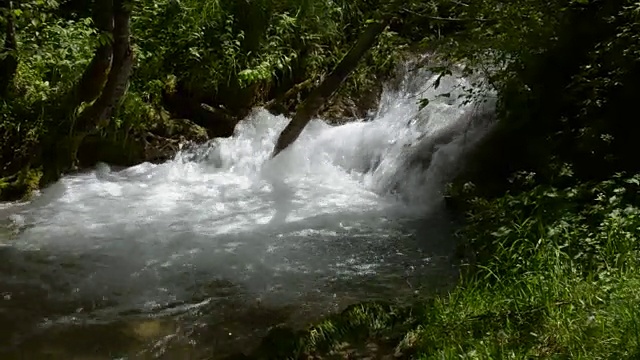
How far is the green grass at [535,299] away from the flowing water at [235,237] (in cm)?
54

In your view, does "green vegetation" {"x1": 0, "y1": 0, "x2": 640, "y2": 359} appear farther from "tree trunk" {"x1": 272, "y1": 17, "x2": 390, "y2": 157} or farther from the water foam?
the water foam

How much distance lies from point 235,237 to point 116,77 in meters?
1.88

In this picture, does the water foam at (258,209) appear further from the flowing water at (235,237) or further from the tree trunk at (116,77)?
the tree trunk at (116,77)

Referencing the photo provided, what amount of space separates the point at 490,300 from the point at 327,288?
1.41m

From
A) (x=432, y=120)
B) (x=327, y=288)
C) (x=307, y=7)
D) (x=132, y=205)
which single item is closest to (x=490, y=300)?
(x=327, y=288)

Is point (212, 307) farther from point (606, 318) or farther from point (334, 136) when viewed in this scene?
point (334, 136)

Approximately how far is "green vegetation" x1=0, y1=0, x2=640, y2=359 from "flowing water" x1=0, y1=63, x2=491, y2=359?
0.41 metres

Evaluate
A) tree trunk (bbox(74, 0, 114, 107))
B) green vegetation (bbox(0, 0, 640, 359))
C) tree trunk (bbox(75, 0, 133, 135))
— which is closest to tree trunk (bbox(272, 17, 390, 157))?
green vegetation (bbox(0, 0, 640, 359))

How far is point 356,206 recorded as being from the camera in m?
6.81

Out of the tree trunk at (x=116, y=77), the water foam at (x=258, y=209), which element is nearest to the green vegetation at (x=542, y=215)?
the water foam at (x=258, y=209)

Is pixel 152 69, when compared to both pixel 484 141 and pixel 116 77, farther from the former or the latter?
pixel 484 141

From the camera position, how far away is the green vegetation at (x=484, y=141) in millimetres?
3242

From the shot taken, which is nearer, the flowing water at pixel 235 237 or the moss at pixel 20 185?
the flowing water at pixel 235 237

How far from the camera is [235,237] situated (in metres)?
5.71
